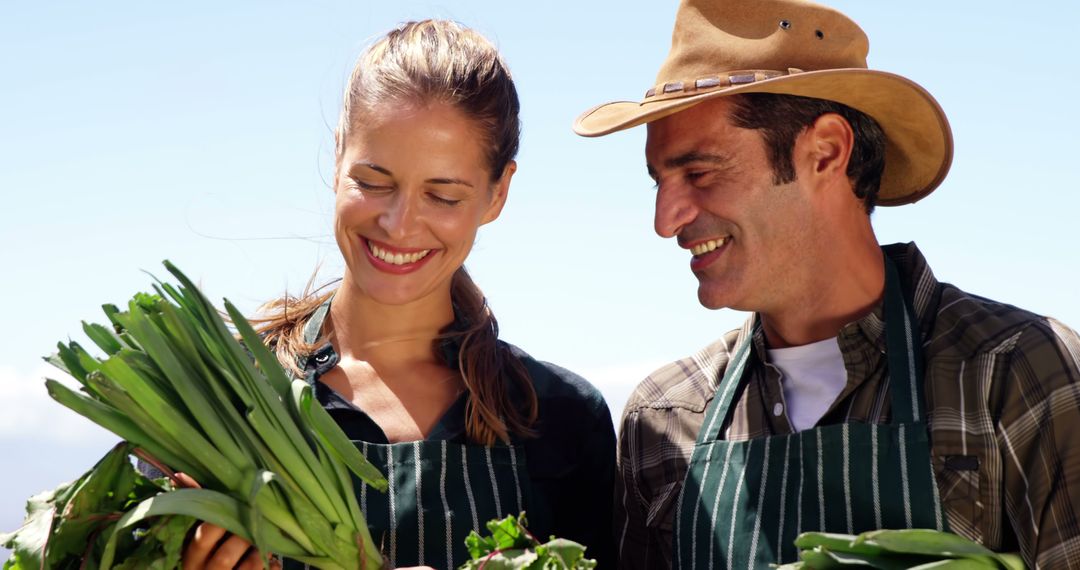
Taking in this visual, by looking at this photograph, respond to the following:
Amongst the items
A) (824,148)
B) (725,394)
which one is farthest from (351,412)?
(824,148)

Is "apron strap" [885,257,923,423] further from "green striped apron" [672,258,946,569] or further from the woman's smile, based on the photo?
the woman's smile

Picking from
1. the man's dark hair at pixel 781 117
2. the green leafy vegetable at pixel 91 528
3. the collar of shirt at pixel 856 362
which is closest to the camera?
the green leafy vegetable at pixel 91 528

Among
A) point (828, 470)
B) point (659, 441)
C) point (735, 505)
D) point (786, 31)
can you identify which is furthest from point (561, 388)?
point (786, 31)

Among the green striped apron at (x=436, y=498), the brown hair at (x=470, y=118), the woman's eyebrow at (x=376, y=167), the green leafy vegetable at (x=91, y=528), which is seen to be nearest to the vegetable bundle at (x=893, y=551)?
Answer: the green striped apron at (x=436, y=498)

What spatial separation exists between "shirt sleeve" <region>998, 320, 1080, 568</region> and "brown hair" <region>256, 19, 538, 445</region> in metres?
1.13

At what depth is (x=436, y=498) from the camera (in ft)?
8.67

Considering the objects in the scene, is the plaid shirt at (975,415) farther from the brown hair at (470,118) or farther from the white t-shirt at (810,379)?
the brown hair at (470,118)

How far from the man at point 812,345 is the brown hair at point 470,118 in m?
0.27

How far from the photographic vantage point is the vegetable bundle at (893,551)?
2.07 m

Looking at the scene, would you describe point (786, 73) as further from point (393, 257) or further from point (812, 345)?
point (393, 257)

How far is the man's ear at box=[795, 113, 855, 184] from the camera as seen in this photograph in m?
2.82

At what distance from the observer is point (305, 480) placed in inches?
87.1

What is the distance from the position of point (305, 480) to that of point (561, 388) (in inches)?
36.1

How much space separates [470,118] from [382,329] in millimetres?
591
